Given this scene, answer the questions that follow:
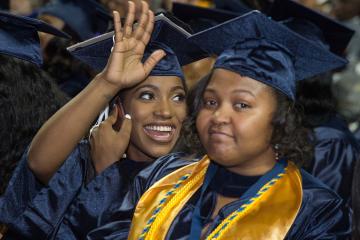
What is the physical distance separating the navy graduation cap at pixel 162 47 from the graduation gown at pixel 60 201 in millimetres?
422

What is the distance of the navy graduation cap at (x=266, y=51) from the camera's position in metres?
2.44

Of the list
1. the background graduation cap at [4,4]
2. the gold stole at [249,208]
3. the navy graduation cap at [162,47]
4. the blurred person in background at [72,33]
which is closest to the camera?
the gold stole at [249,208]

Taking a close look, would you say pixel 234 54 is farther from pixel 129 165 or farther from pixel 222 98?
pixel 129 165

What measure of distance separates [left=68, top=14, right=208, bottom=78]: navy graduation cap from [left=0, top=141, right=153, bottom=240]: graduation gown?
1.38ft

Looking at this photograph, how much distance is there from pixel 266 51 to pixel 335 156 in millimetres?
1333

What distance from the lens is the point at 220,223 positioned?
2375 millimetres

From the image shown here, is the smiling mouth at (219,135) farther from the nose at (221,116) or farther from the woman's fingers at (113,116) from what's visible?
the woman's fingers at (113,116)

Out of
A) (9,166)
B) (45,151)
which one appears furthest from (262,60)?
(9,166)

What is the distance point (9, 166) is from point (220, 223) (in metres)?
0.86

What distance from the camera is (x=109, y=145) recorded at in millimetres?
2775

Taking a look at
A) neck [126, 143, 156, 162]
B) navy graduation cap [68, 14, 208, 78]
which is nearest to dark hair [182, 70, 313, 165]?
navy graduation cap [68, 14, 208, 78]

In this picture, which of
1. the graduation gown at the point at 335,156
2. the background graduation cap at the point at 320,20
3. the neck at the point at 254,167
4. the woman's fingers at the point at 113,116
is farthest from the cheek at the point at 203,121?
the graduation gown at the point at 335,156

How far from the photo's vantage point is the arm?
→ 2.55 meters

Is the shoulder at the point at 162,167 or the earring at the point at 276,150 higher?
the earring at the point at 276,150
